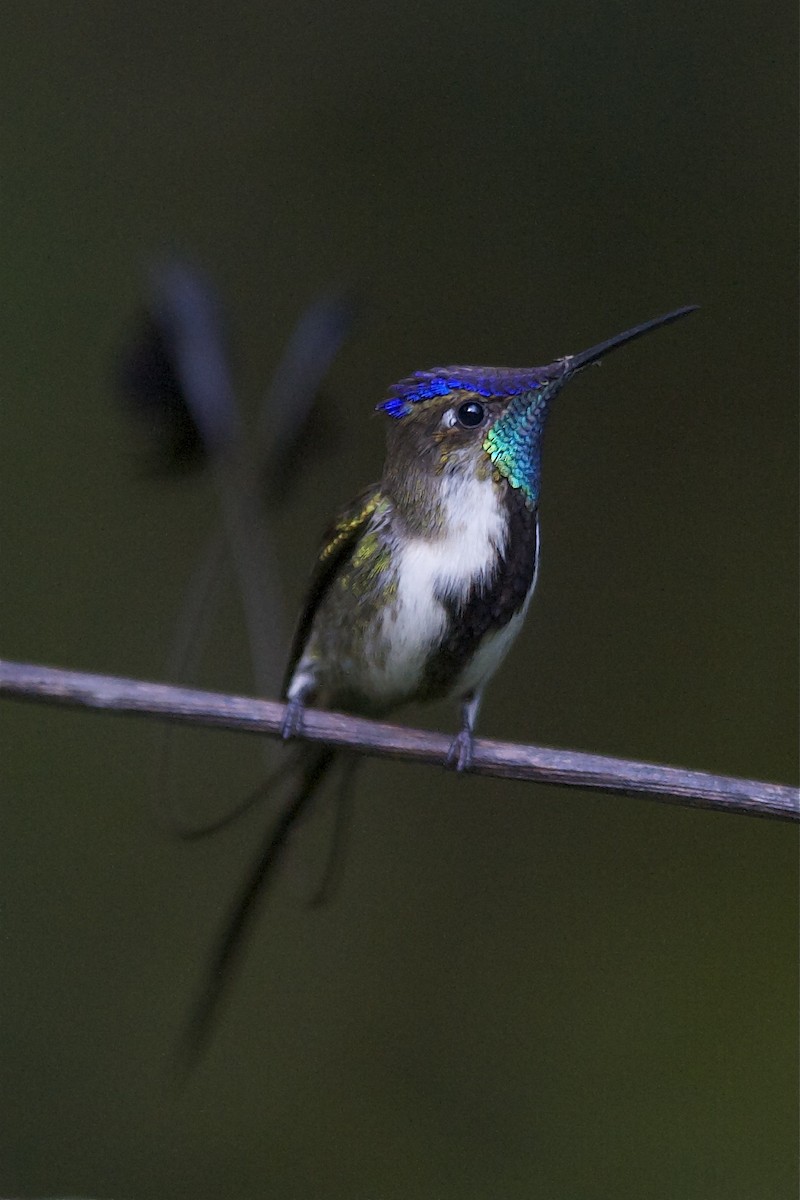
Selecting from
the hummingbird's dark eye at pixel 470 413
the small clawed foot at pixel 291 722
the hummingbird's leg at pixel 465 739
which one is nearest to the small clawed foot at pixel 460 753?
the hummingbird's leg at pixel 465 739

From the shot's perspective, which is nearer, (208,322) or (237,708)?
(237,708)

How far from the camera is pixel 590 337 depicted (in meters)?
1.28

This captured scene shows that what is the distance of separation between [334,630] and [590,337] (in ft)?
1.70

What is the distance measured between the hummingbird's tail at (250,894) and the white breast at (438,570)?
6.0 inches

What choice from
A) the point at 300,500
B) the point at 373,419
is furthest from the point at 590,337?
the point at 373,419

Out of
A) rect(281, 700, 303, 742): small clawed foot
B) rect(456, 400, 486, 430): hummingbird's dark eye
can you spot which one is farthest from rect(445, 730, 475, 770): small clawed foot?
rect(456, 400, 486, 430): hummingbird's dark eye

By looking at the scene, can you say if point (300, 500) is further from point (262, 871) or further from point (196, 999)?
point (196, 999)

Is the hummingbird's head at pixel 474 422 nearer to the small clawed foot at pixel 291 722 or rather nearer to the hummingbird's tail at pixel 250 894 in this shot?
the small clawed foot at pixel 291 722

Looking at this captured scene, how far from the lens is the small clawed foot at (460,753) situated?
32.2 inches

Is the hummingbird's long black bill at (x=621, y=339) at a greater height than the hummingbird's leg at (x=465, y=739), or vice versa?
the hummingbird's long black bill at (x=621, y=339)

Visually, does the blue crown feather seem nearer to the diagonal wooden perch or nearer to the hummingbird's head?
the hummingbird's head

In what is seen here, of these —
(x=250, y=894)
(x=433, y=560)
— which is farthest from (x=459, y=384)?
(x=250, y=894)

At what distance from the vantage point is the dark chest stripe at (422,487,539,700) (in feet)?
2.74

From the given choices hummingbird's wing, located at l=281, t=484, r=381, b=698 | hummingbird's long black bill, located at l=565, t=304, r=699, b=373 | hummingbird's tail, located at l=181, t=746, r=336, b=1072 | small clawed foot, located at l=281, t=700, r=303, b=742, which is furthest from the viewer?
hummingbird's tail, located at l=181, t=746, r=336, b=1072
